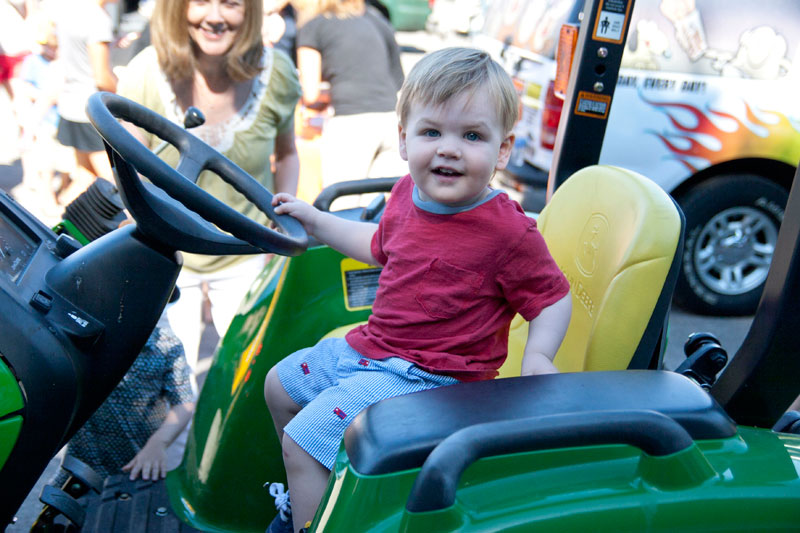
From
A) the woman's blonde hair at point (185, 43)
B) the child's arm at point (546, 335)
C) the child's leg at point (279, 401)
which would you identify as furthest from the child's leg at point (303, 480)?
the woman's blonde hair at point (185, 43)

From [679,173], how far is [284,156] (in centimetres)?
227

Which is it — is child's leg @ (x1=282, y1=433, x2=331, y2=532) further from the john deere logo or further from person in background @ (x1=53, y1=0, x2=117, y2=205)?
person in background @ (x1=53, y1=0, x2=117, y2=205)

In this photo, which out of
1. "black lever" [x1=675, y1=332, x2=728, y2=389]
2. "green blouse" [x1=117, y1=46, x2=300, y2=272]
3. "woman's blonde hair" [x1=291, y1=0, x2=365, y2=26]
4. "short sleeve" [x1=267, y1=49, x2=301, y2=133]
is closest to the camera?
"black lever" [x1=675, y1=332, x2=728, y2=389]

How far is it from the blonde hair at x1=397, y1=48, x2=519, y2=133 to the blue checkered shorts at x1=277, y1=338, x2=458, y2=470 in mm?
514

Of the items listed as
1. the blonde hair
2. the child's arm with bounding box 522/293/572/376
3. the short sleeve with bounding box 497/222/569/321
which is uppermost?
the blonde hair

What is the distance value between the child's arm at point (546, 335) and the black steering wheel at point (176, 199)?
1.64ft

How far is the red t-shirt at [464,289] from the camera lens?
1.56 meters

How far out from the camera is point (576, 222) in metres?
1.89

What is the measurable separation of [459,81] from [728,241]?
3.43 meters

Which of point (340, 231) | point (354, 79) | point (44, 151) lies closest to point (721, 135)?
point (354, 79)

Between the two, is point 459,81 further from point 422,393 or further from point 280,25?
point 280,25

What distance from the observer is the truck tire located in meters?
4.30

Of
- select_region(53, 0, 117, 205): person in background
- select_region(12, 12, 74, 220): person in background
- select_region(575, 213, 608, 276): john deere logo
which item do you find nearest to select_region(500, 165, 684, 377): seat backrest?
select_region(575, 213, 608, 276): john deere logo

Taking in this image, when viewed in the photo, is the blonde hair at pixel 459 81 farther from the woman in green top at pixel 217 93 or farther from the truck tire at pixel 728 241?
the truck tire at pixel 728 241
